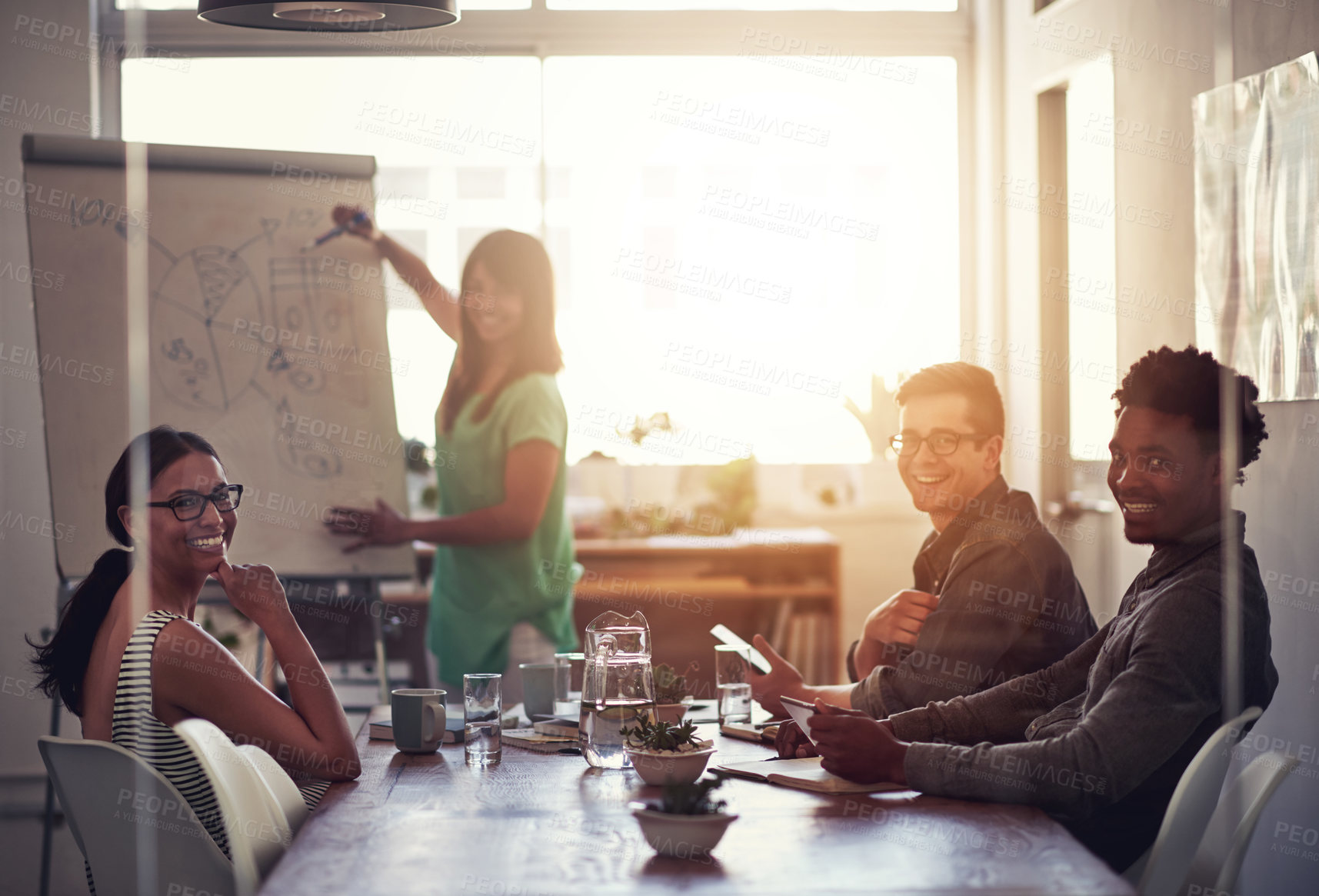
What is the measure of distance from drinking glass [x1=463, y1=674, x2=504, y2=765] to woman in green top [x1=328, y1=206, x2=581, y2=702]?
0.96 meters

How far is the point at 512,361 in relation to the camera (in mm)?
2973

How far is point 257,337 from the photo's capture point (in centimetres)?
321

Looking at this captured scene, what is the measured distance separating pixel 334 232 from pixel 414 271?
9.2 inches

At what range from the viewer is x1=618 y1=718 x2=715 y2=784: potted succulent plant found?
67.9 inches

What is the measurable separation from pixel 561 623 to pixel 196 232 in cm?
142

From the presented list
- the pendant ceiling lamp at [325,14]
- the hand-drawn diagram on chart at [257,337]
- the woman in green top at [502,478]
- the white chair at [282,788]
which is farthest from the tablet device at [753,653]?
the hand-drawn diagram on chart at [257,337]

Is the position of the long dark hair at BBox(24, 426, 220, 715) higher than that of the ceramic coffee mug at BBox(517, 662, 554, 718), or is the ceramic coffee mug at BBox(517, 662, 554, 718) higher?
the long dark hair at BBox(24, 426, 220, 715)

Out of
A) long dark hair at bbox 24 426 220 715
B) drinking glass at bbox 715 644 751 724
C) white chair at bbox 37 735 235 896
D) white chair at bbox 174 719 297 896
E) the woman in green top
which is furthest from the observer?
the woman in green top

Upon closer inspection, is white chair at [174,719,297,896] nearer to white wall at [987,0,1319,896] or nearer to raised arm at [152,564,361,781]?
raised arm at [152,564,361,781]

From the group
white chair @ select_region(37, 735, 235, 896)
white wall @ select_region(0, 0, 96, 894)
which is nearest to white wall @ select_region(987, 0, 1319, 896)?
white chair @ select_region(37, 735, 235, 896)

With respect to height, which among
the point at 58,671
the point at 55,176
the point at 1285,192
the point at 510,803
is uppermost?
the point at 55,176

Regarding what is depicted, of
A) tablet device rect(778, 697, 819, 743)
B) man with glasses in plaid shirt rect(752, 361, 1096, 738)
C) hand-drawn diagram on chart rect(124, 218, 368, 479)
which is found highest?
hand-drawn diagram on chart rect(124, 218, 368, 479)

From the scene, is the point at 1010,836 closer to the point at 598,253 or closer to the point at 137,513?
the point at 137,513

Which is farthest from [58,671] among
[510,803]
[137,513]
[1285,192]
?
[1285,192]
